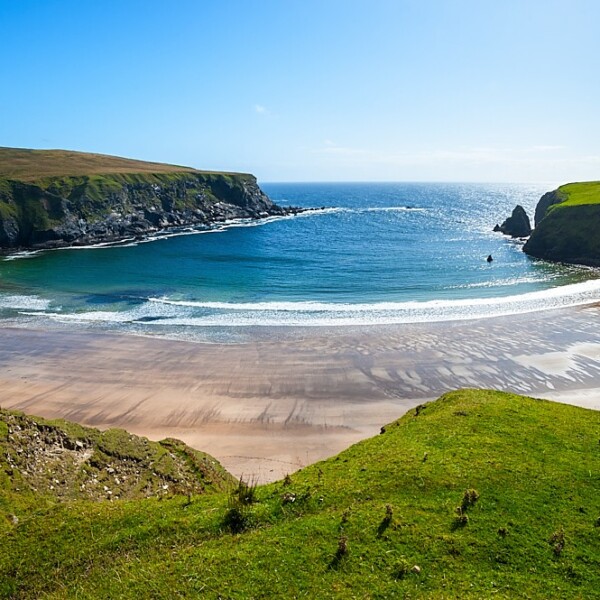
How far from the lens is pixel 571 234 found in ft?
263

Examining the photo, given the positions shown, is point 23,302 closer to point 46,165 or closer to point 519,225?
point 46,165

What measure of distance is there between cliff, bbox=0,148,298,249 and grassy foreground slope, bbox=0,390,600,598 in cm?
9278

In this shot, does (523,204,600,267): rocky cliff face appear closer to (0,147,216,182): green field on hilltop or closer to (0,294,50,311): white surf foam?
(0,294,50,311): white surf foam

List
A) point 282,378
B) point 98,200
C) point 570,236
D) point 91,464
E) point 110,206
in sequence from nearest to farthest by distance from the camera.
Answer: point 91,464 < point 282,378 < point 570,236 < point 98,200 < point 110,206

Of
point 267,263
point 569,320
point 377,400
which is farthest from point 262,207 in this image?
point 377,400

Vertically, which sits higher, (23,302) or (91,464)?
(23,302)

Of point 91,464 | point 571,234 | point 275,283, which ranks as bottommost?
point 91,464

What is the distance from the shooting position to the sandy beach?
26375mm

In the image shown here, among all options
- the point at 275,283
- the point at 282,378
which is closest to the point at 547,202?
the point at 275,283

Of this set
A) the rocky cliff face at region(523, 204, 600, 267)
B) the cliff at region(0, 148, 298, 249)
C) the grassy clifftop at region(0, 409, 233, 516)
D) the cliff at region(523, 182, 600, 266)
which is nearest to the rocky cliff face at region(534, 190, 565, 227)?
the cliff at region(523, 182, 600, 266)

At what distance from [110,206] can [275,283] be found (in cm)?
6360

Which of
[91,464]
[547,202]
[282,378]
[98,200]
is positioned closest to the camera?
[91,464]

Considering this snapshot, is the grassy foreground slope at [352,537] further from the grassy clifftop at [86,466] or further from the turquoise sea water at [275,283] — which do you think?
the turquoise sea water at [275,283]

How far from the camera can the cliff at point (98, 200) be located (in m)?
93.3
